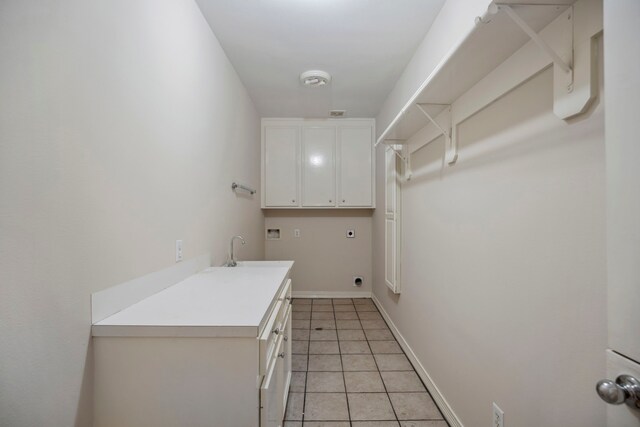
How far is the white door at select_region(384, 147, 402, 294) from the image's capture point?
8.30 feet

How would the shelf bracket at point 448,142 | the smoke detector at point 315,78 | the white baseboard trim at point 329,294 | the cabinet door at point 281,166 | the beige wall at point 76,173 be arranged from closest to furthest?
the beige wall at point 76,173
the shelf bracket at point 448,142
the smoke detector at point 315,78
the cabinet door at point 281,166
the white baseboard trim at point 329,294

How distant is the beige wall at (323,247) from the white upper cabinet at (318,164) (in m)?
0.31

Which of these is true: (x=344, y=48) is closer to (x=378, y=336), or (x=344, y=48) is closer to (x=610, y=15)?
(x=610, y=15)

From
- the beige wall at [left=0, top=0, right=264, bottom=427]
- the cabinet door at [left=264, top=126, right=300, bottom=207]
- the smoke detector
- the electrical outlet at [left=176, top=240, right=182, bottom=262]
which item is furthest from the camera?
the cabinet door at [left=264, top=126, right=300, bottom=207]

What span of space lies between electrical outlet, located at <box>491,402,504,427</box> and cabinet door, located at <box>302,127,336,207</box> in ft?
8.92

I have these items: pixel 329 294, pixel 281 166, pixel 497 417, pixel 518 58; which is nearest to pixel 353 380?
pixel 497 417

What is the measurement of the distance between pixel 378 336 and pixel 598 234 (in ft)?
7.34

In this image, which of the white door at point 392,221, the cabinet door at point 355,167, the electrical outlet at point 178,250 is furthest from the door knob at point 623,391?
the cabinet door at point 355,167

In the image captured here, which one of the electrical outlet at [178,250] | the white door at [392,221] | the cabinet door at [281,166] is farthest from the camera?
the cabinet door at [281,166]

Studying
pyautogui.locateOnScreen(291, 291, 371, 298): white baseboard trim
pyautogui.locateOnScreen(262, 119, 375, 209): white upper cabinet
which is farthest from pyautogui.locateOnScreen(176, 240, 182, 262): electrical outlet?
pyautogui.locateOnScreen(291, 291, 371, 298): white baseboard trim

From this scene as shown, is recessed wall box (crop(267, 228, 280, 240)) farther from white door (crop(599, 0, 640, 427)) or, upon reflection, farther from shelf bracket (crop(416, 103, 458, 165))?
white door (crop(599, 0, 640, 427))

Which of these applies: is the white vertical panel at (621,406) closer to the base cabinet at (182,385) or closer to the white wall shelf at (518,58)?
the white wall shelf at (518,58)

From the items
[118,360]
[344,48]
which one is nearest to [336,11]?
[344,48]

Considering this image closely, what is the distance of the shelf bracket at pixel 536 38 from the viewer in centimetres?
77
